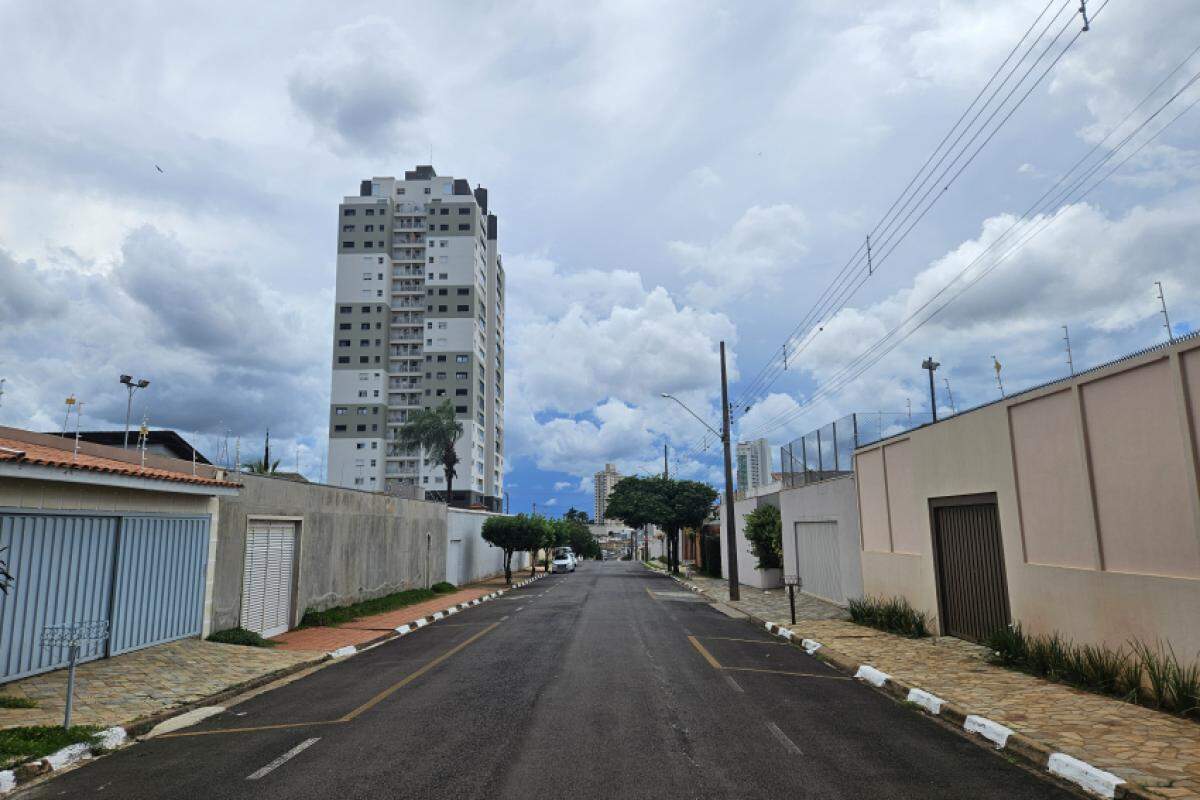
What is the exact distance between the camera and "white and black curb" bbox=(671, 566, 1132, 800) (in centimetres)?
612

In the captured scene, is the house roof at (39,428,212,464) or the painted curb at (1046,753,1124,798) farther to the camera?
the house roof at (39,428,212,464)

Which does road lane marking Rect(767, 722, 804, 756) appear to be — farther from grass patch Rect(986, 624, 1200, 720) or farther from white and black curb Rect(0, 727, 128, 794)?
white and black curb Rect(0, 727, 128, 794)

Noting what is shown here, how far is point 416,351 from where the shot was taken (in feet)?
333

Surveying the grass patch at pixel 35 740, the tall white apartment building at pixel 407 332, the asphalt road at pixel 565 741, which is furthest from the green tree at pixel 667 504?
the tall white apartment building at pixel 407 332

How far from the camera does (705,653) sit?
1370 centimetres

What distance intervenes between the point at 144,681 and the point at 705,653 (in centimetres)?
913

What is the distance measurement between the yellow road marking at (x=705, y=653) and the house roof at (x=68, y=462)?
9.69 m

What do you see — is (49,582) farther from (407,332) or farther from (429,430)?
(407,332)

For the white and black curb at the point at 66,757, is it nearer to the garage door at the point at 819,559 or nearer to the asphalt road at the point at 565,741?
the asphalt road at the point at 565,741

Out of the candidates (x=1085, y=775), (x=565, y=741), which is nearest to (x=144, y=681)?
(x=565, y=741)

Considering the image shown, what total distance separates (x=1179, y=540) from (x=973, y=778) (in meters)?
4.50

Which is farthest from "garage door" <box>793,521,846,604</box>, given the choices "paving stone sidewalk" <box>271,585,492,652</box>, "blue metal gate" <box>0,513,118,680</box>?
Answer: "blue metal gate" <box>0,513,118,680</box>

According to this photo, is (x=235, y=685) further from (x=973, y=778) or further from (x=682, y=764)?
(x=973, y=778)

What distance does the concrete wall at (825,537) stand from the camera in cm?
2127
